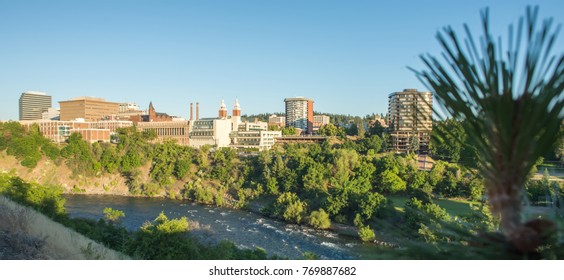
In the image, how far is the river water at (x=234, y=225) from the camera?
13461 mm

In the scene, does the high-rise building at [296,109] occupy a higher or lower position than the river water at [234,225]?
higher

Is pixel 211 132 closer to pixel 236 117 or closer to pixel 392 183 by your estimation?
pixel 236 117

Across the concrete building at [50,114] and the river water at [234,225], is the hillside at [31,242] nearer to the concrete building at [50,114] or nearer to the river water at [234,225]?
the river water at [234,225]

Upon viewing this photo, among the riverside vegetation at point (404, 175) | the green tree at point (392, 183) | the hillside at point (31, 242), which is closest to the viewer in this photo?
the riverside vegetation at point (404, 175)

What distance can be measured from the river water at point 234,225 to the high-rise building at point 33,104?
54.2m

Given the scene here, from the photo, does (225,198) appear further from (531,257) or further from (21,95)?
(21,95)

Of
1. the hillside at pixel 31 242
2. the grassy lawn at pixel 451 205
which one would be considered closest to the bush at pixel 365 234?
the grassy lawn at pixel 451 205

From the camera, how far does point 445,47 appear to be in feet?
2.92

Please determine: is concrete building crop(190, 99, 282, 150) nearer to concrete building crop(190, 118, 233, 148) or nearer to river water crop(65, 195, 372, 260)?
concrete building crop(190, 118, 233, 148)

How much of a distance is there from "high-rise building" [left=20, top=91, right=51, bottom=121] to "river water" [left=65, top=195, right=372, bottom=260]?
5423cm

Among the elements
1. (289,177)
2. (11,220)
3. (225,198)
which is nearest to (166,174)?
(225,198)

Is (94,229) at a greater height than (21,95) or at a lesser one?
lesser

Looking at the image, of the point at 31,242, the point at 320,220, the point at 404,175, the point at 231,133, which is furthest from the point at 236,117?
the point at 31,242
